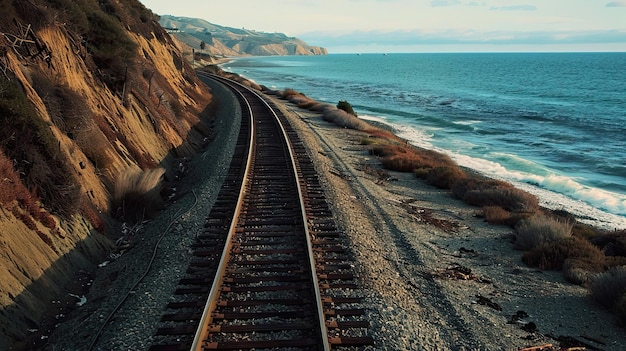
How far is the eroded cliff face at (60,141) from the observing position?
759 cm

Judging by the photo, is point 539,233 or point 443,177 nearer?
point 539,233

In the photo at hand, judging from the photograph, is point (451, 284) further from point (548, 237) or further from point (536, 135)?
point (536, 135)

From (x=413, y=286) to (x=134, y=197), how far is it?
765 cm

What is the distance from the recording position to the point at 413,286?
322 inches

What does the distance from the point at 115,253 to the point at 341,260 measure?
4999 millimetres

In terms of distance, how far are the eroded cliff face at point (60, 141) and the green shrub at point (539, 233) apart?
384 inches

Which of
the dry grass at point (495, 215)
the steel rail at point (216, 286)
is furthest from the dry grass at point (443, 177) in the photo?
the steel rail at point (216, 286)

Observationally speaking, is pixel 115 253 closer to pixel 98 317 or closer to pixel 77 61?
pixel 98 317

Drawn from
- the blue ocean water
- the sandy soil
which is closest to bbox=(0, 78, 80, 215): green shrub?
the sandy soil

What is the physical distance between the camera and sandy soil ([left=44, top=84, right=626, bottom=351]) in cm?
655

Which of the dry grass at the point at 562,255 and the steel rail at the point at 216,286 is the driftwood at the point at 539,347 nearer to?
the dry grass at the point at 562,255

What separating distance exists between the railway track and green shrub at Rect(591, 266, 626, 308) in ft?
15.2

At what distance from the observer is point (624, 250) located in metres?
11.5

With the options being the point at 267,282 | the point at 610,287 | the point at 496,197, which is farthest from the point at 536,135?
the point at 267,282
